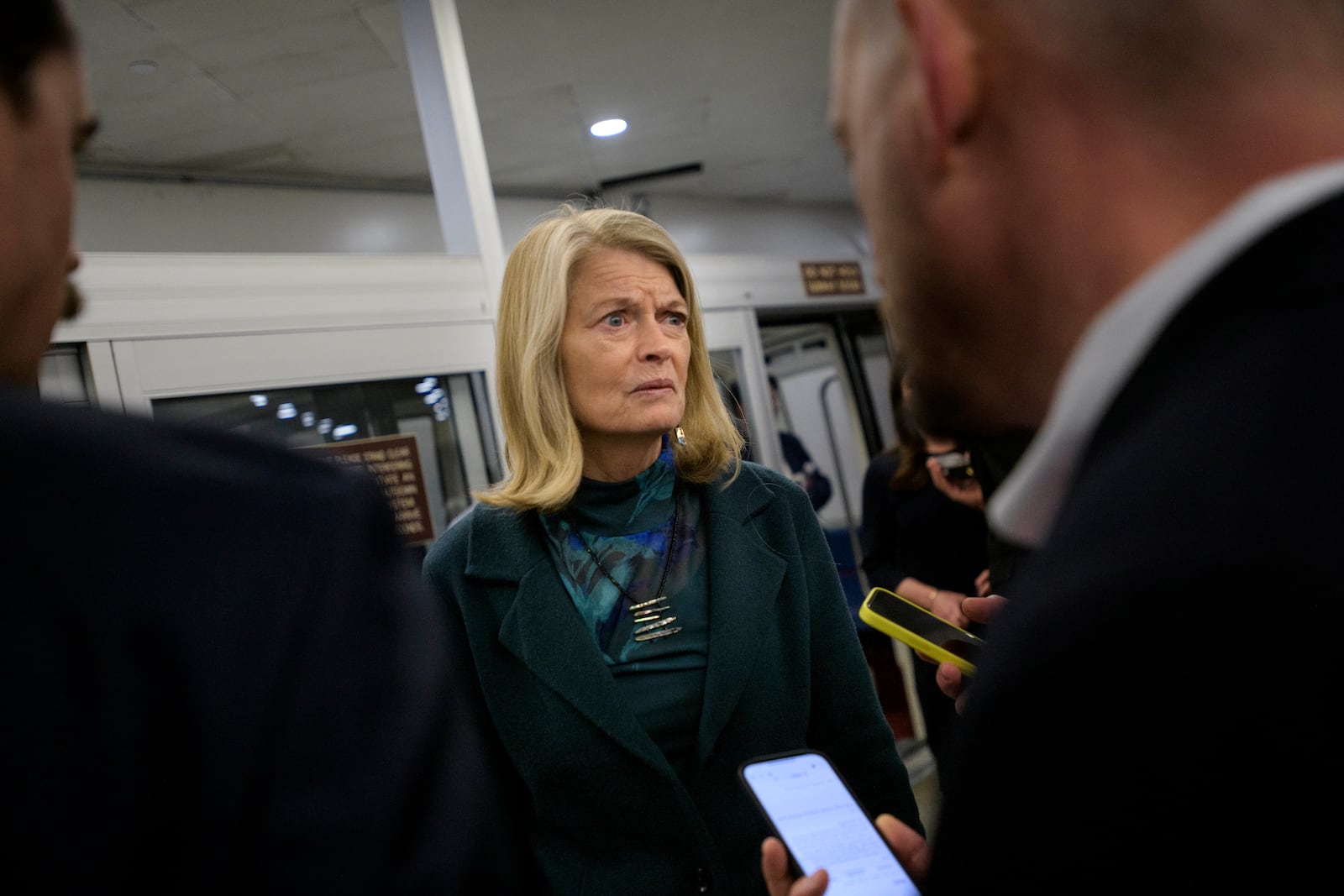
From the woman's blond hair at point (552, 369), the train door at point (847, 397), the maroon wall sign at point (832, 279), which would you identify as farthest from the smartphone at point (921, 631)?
the maroon wall sign at point (832, 279)

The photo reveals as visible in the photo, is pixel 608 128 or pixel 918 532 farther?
pixel 608 128

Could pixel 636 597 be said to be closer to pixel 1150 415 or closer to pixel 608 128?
pixel 1150 415

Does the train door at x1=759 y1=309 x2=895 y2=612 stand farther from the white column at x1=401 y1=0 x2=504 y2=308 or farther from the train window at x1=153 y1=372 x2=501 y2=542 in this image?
the train window at x1=153 y1=372 x2=501 y2=542

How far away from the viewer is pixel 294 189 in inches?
219

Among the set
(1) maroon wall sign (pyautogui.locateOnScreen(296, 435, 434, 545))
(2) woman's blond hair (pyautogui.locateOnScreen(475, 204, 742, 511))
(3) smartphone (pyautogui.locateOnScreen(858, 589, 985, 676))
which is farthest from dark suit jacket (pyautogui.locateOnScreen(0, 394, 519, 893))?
(1) maroon wall sign (pyautogui.locateOnScreen(296, 435, 434, 545))

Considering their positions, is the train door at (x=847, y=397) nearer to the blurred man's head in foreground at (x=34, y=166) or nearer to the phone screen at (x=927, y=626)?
the phone screen at (x=927, y=626)

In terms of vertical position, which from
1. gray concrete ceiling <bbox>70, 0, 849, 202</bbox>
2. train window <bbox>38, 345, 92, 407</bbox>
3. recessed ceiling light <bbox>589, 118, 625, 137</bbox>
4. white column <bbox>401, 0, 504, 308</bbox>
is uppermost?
gray concrete ceiling <bbox>70, 0, 849, 202</bbox>

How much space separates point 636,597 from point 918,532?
1.74m

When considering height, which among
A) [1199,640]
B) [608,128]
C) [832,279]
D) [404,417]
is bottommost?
[1199,640]

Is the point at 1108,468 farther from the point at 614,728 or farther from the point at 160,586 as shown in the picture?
the point at 614,728

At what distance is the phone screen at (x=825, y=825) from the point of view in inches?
42.6

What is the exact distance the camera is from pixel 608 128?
5793 millimetres

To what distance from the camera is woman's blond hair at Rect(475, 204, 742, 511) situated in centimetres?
171

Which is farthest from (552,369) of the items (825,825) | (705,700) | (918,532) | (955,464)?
(918,532)
